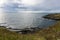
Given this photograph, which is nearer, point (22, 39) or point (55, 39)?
point (22, 39)

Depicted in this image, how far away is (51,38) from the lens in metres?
23.7

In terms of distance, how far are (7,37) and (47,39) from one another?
5.97 m

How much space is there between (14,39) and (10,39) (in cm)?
47

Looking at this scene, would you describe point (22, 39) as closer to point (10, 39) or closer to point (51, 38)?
point (10, 39)

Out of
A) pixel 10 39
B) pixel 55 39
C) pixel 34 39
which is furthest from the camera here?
pixel 55 39

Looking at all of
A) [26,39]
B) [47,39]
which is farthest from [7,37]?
[47,39]

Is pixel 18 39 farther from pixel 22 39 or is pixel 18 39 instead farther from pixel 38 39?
pixel 38 39

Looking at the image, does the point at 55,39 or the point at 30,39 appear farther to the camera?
the point at 55,39

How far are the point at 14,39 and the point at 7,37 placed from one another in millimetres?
875

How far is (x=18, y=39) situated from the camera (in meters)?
19.5

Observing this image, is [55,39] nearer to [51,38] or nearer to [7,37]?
[51,38]

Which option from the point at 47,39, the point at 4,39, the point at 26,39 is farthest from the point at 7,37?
the point at 47,39

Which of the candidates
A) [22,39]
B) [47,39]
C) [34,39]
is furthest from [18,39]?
[47,39]

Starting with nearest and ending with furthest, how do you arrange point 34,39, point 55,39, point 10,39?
point 10,39
point 34,39
point 55,39
